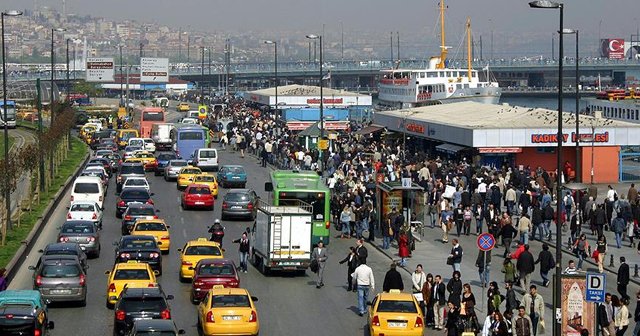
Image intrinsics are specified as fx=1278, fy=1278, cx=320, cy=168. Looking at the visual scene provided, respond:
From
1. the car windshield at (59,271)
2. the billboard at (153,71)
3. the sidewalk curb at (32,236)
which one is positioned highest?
the billboard at (153,71)

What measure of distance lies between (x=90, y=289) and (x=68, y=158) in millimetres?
48818

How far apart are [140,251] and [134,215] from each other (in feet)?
28.6

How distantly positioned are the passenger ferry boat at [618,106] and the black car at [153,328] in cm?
7591

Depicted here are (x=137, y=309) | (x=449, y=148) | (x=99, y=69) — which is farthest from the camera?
(x=99, y=69)

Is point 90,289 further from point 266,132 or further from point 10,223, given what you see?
point 266,132

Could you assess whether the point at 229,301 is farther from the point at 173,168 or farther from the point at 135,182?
the point at 173,168

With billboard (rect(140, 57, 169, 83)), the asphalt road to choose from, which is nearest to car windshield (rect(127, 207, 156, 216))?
the asphalt road

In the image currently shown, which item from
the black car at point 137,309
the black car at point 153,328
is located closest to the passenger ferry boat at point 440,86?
the black car at point 137,309

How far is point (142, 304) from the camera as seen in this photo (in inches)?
985

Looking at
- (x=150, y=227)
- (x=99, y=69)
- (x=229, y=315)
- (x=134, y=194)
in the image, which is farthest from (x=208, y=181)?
(x=99, y=69)

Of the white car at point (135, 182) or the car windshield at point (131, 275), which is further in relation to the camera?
the white car at point (135, 182)

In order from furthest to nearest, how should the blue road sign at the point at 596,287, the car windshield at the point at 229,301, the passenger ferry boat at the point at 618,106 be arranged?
1. the passenger ferry boat at the point at 618,106
2. the car windshield at the point at 229,301
3. the blue road sign at the point at 596,287

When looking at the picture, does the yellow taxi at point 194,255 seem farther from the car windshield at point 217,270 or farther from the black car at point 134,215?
the black car at point 134,215

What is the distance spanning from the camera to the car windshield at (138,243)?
111 feet
